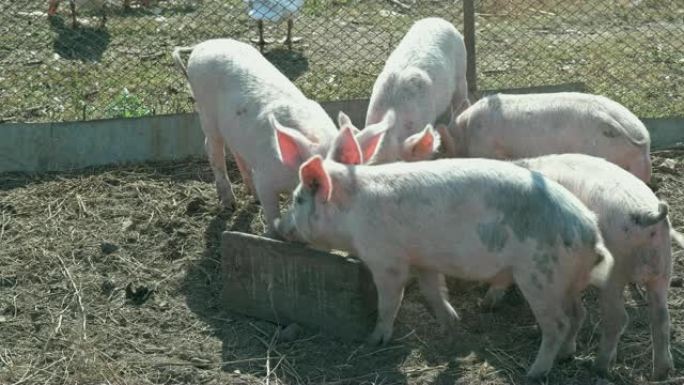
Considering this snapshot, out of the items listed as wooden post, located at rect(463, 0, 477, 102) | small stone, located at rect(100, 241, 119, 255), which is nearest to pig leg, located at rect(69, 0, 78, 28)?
wooden post, located at rect(463, 0, 477, 102)

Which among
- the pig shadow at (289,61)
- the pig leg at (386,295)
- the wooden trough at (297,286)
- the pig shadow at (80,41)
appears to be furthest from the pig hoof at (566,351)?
the pig shadow at (80,41)

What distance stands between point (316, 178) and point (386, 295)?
70 centimetres

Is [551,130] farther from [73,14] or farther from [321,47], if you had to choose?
[73,14]

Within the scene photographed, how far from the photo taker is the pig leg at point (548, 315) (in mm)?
5312

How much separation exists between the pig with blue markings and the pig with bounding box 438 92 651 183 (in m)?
0.24

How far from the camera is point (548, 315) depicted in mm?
5336

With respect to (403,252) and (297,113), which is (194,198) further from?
(403,252)

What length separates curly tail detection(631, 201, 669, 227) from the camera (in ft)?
17.0

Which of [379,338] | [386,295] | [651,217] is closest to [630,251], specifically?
[651,217]

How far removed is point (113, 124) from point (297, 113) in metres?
2.45

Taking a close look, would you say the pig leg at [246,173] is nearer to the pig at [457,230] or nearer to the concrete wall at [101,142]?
the concrete wall at [101,142]

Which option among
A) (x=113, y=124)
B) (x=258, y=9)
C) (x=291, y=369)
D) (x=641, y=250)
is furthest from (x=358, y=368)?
(x=258, y=9)

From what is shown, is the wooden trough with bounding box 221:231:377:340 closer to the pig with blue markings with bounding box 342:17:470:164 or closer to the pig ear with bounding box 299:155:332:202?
the pig ear with bounding box 299:155:332:202

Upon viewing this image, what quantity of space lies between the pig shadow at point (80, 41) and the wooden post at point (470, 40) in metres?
3.75
